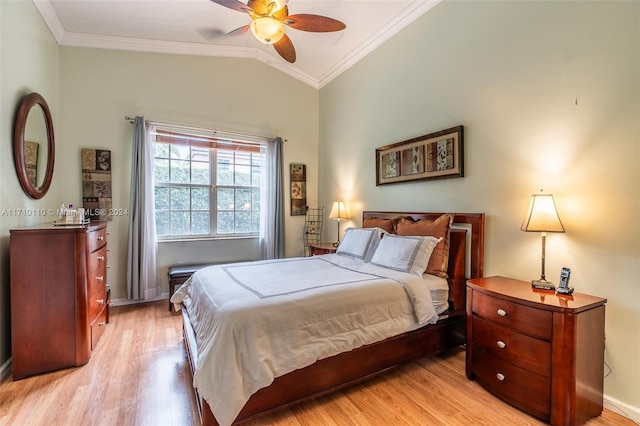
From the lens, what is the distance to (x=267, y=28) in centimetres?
222

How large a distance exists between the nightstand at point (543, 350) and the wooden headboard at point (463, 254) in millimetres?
486

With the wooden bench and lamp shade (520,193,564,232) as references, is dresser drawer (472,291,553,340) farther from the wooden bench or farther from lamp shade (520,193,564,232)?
the wooden bench

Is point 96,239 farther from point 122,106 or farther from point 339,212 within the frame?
point 339,212

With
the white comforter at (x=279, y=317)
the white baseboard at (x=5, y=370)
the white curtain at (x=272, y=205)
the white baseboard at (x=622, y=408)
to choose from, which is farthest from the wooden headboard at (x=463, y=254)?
the white baseboard at (x=5, y=370)

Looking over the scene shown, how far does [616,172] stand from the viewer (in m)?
1.76

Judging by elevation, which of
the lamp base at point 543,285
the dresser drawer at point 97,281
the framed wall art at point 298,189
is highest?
the framed wall art at point 298,189

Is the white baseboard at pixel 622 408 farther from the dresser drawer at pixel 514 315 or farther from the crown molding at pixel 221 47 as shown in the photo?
the crown molding at pixel 221 47

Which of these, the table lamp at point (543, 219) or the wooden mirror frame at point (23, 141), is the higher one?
the wooden mirror frame at point (23, 141)

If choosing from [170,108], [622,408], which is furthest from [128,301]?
[622,408]

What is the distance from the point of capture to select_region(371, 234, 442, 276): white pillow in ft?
7.85

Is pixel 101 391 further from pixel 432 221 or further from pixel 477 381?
pixel 432 221

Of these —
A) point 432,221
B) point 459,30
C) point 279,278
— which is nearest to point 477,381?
point 432,221

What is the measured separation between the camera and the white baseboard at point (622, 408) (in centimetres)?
168

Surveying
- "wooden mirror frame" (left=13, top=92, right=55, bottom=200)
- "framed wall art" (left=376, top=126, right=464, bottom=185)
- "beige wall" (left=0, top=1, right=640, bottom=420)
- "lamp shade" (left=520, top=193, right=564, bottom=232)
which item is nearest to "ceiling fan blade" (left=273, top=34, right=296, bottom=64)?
"beige wall" (left=0, top=1, right=640, bottom=420)
